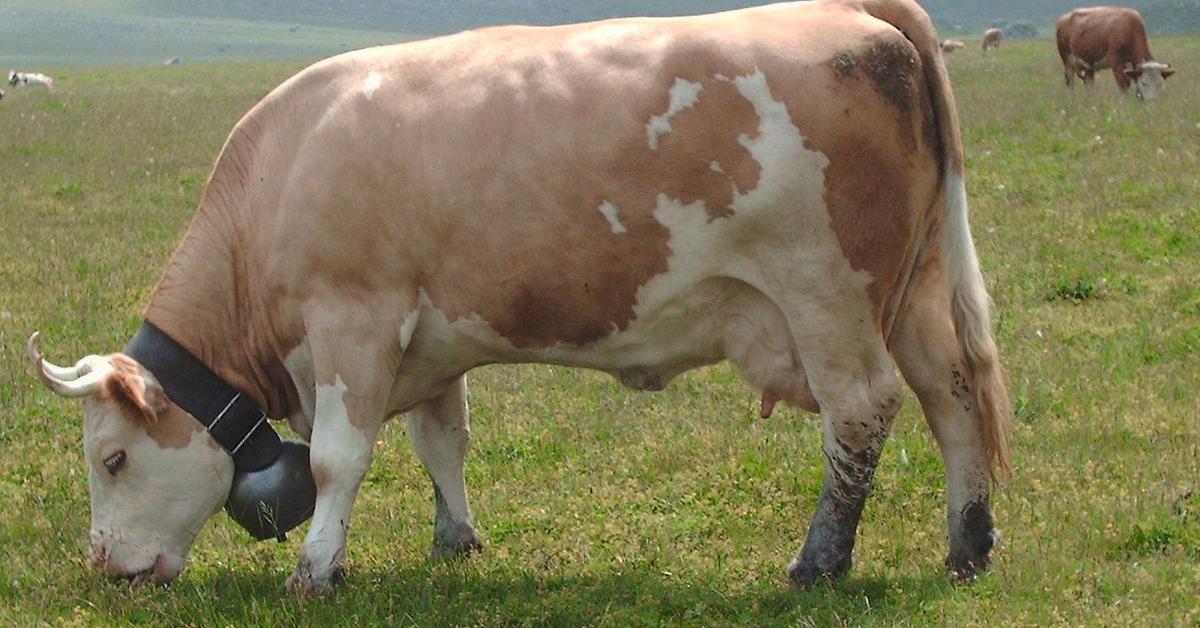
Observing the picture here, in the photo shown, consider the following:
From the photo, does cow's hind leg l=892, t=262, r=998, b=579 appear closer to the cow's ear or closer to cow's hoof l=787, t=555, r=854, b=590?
cow's hoof l=787, t=555, r=854, b=590

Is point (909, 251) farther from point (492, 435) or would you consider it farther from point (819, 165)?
point (492, 435)

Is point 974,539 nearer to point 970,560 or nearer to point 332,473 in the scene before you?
point 970,560

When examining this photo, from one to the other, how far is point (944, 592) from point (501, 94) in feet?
8.94

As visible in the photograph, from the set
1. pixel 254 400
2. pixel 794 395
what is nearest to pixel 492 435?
pixel 254 400

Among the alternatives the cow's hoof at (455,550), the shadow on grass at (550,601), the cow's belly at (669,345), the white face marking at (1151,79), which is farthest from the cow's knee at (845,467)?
the white face marking at (1151,79)

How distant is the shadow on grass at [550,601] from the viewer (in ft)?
19.2

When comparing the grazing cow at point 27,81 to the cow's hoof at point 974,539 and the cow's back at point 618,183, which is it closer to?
the cow's back at point 618,183

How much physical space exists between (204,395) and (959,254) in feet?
11.1

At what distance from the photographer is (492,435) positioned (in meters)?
8.56

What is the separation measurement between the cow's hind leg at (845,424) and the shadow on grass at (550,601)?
162 millimetres

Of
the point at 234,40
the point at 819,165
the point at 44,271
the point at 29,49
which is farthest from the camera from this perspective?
the point at 234,40

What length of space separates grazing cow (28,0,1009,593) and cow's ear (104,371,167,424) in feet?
0.03

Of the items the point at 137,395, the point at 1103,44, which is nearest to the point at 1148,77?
the point at 1103,44

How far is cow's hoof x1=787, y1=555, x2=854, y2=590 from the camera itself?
20.1 feet
